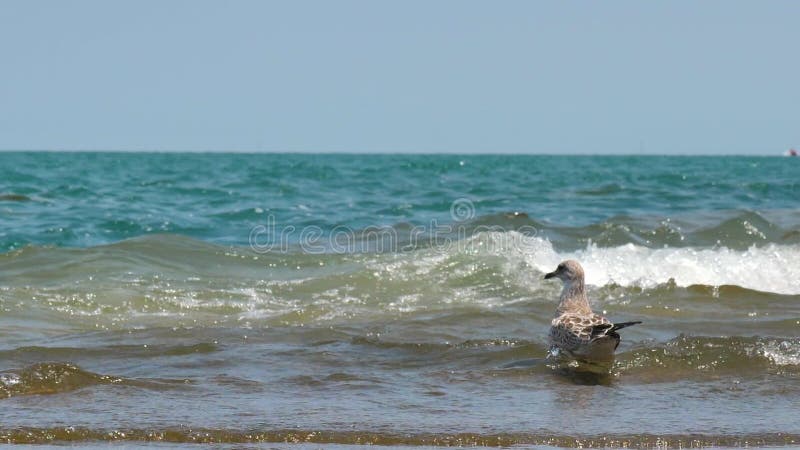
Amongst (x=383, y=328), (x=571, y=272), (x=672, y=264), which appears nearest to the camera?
(x=571, y=272)

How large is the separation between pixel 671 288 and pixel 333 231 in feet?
24.4

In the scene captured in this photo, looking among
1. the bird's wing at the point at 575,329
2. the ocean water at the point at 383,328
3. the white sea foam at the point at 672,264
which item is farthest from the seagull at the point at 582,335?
the white sea foam at the point at 672,264

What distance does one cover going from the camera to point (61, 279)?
12648 millimetres

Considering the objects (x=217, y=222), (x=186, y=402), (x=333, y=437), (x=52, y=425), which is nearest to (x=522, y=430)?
(x=333, y=437)

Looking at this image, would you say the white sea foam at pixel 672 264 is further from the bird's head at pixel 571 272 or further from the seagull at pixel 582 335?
the seagull at pixel 582 335

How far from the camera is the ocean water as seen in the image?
6.05 metres

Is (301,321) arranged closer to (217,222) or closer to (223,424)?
(223,424)

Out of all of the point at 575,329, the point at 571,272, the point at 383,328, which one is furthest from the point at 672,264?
the point at 575,329

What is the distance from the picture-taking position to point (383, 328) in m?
9.52

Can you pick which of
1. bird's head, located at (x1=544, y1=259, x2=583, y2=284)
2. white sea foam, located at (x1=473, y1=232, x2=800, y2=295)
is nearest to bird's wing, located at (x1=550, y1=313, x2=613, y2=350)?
bird's head, located at (x1=544, y1=259, x2=583, y2=284)

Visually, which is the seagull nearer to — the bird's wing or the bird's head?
the bird's wing

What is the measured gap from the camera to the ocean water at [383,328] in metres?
6.05

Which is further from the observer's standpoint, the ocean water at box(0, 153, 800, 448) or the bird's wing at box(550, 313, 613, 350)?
the bird's wing at box(550, 313, 613, 350)

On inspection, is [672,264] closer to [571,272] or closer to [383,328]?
[383,328]
